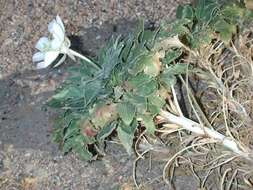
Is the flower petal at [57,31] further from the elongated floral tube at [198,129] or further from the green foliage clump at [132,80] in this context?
the elongated floral tube at [198,129]

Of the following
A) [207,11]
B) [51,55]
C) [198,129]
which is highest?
[207,11]

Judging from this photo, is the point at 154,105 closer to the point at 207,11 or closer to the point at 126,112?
the point at 126,112

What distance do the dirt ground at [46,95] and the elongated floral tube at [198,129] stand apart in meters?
0.24

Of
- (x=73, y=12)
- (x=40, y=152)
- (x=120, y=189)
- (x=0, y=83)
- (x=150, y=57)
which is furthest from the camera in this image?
(x=73, y=12)

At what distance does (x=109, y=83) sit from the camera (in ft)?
3.70

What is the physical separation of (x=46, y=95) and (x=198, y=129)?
651 mm

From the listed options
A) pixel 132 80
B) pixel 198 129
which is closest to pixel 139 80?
pixel 132 80

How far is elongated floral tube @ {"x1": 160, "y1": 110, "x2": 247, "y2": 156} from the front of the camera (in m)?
1.24

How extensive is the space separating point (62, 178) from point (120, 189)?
0.18 m

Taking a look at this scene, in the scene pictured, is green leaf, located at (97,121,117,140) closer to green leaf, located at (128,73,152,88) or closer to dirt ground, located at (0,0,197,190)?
green leaf, located at (128,73,152,88)

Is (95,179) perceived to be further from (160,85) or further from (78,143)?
(160,85)

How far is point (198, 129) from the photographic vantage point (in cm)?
125

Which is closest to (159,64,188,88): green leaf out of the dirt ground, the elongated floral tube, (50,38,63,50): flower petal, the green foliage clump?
the green foliage clump

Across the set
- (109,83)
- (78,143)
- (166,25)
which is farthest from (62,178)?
(166,25)
